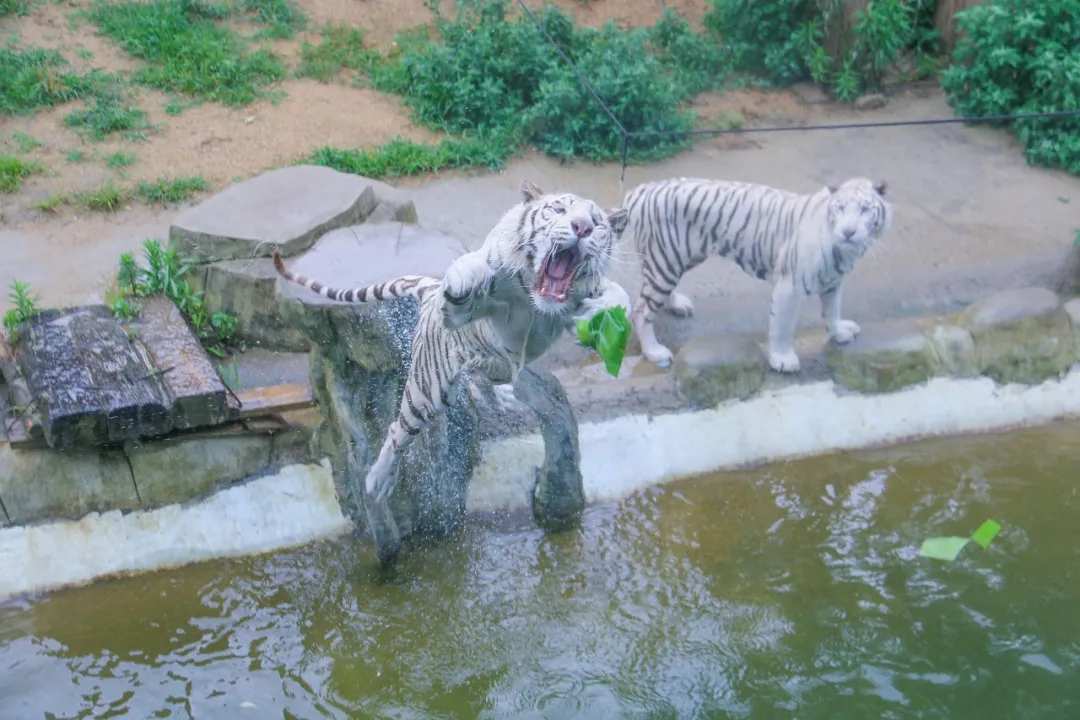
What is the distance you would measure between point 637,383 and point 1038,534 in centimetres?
180

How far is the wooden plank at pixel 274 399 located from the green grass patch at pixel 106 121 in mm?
3430

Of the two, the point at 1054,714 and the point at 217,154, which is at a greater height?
the point at 217,154

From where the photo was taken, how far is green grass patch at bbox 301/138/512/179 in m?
6.75

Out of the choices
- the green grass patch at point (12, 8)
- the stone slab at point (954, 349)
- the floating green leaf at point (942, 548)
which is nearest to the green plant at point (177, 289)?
the floating green leaf at point (942, 548)

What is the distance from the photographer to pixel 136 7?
27.7 ft

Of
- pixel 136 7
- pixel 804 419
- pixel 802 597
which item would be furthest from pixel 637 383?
pixel 136 7

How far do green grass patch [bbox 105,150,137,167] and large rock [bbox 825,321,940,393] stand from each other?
4524mm

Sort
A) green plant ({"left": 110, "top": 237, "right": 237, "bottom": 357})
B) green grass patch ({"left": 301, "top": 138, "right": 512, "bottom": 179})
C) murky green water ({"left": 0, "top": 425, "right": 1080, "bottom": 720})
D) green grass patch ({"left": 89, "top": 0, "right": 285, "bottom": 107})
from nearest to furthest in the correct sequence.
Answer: murky green water ({"left": 0, "top": 425, "right": 1080, "bottom": 720}), green plant ({"left": 110, "top": 237, "right": 237, "bottom": 357}), green grass patch ({"left": 301, "top": 138, "right": 512, "bottom": 179}), green grass patch ({"left": 89, "top": 0, "right": 285, "bottom": 107})

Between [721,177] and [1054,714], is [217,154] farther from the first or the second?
[1054,714]

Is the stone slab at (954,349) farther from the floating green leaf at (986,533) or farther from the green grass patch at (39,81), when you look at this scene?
the green grass patch at (39,81)

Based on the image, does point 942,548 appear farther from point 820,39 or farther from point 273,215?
point 820,39

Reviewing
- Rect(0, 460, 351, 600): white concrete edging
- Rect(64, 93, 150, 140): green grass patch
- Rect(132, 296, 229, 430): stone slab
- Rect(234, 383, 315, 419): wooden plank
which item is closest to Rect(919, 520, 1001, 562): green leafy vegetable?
Rect(0, 460, 351, 600): white concrete edging

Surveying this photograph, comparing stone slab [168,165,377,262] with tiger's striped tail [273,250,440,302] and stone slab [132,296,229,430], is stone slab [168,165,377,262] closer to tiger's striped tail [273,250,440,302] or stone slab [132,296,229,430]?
stone slab [132,296,229,430]

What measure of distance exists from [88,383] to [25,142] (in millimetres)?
3669
